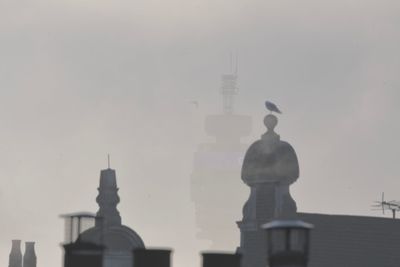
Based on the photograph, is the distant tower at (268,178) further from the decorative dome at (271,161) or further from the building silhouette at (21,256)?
the building silhouette at (21,256)

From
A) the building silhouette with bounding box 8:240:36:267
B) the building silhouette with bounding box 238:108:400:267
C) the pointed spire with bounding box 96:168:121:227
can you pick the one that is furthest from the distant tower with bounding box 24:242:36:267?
the building silhouette with bounding box 238:108:400:267

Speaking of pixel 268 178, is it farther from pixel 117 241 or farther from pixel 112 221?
pixel 112 221

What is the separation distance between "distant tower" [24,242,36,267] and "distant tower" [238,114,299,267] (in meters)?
27.1

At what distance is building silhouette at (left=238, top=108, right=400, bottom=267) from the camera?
445ft

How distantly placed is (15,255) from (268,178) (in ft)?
114

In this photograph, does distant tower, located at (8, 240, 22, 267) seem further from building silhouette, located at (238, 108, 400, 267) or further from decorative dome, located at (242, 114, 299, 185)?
decorative dome, located at (242, 114, 299, 185)

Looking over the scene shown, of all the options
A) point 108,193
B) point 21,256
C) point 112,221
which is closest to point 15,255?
point 21,256

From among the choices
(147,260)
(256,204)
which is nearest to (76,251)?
(147,260)

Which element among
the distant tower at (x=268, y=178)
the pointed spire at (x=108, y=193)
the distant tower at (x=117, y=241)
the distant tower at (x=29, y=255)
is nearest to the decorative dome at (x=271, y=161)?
the distant tower at (x=268, y=178)

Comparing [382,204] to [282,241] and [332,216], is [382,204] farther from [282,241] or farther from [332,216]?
[282,241]

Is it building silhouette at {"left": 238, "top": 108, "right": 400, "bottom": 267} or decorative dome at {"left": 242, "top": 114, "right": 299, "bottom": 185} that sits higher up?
decorative dome at {"left": 242, "top": 114, "right": 299, "bottom": 185}

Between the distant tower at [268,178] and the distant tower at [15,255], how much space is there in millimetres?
28941

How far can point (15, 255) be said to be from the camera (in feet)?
547

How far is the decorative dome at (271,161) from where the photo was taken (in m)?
136
